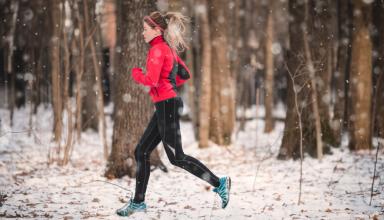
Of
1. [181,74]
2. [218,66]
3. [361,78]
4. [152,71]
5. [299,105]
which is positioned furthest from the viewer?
[218,66]

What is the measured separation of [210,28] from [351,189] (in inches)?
293

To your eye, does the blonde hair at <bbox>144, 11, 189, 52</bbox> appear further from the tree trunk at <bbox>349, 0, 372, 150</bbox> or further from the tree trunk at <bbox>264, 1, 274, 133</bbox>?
the tree trunk at <bbox>264, 1, 274, 133</bbox>

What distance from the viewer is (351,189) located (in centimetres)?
588

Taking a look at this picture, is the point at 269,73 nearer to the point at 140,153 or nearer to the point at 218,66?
the point at 218,66

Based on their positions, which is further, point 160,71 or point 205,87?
point 205,87

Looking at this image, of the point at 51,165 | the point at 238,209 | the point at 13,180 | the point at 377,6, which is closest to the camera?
the point at 238,209

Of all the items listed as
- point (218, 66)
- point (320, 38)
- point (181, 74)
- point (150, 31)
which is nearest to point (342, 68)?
point (320, 38)

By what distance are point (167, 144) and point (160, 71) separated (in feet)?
2.50

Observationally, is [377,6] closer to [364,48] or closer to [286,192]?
[364,48]

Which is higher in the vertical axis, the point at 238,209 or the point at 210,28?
the point at 210,28

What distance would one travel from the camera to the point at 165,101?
444cm

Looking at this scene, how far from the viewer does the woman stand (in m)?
4.44

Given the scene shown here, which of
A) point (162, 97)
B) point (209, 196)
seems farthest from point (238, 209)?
point (162, 97)

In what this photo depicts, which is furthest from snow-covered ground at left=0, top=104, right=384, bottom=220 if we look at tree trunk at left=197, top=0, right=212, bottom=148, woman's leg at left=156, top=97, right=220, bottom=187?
tree trunk at left=197, top=0, right=212, bottom=148
